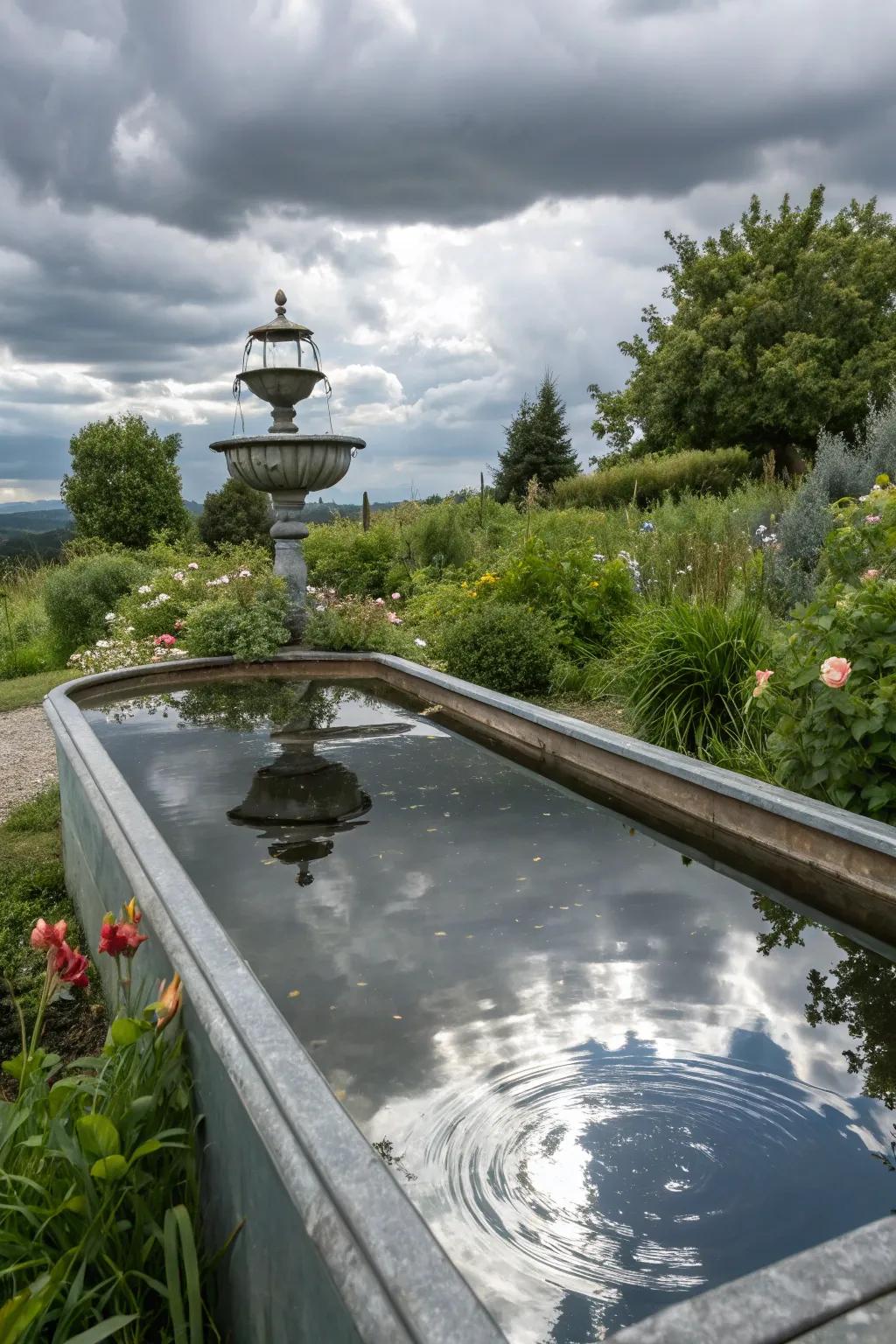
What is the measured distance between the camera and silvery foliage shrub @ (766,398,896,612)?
7.75m

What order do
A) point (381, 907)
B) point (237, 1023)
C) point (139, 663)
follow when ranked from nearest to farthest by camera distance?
point (237, 1023) < point (381, 907) < point (139, 663)

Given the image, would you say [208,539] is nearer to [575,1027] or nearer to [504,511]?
[504,511]

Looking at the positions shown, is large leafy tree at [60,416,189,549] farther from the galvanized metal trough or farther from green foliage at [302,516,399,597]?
the galvanized metal trough

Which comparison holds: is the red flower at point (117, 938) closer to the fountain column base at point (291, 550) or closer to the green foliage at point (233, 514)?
the fountain column base at point (291, 550)

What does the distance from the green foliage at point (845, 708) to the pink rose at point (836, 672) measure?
0.53 ft

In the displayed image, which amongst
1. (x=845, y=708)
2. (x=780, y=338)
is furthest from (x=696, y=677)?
(x=780, y=338)

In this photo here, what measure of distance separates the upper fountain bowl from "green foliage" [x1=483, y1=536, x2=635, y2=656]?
230 cm

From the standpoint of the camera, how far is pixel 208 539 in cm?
2453

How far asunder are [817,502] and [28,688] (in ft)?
24.8

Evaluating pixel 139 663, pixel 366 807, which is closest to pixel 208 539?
pixel 139 663

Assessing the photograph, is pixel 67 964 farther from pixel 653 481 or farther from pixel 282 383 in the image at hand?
pixel 653 481

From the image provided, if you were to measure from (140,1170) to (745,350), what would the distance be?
1067 inches

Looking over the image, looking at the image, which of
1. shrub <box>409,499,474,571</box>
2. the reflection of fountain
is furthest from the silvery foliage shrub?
shrub <box>409,499,474,571</box>

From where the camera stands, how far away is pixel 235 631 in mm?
7617
